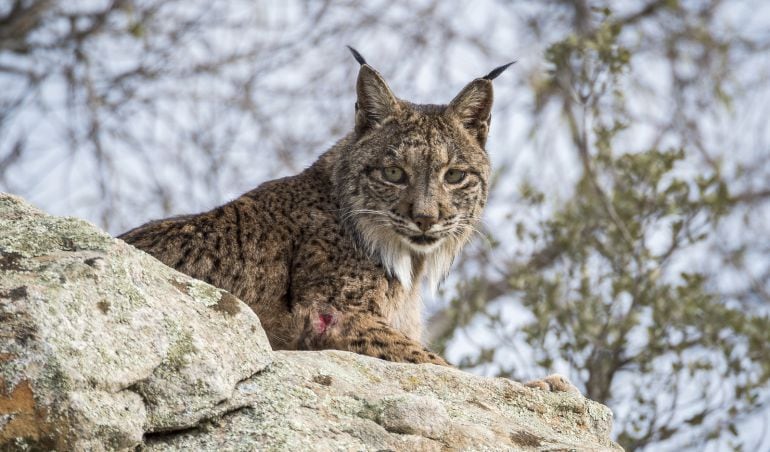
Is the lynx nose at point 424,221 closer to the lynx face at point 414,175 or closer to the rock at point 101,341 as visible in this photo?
the lynx face at point 414,175

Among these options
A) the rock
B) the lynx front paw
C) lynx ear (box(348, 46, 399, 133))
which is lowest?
the rock

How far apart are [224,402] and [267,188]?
2.84 m

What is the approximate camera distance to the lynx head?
662 centimetres

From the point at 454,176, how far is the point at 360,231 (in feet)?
2.30

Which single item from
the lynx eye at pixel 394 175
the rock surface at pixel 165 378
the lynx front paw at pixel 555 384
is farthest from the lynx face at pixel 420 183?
the rock surface at pixel 165 378

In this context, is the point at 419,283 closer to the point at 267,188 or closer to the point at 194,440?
the point at 267,188

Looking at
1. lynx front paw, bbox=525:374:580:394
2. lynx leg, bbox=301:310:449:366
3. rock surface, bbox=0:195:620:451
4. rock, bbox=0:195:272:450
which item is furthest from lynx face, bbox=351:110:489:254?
rock, bbox=0:195:272:450

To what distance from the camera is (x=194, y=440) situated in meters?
4.06

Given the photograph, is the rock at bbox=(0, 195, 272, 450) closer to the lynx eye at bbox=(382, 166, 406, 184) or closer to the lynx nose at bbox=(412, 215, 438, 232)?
the lynx nose at bbox=(412, 215, 438, 232)

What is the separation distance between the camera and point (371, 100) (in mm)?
7070

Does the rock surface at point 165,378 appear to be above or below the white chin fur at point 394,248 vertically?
below

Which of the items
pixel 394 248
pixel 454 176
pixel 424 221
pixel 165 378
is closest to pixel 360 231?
pixel 394 248

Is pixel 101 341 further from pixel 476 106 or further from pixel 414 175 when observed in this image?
pixel 476 106

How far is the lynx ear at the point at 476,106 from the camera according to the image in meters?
7.11
